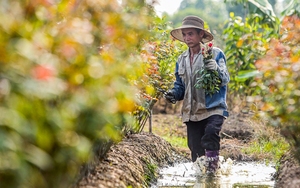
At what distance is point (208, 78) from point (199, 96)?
1.42ft

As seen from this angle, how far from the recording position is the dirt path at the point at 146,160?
4801 mm

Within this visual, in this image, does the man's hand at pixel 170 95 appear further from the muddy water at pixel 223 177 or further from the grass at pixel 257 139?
the grass at pixel 257 139

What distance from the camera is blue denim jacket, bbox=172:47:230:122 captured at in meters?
7.23

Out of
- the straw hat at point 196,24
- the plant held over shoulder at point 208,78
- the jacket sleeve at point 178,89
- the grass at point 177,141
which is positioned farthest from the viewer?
the grass at point 177,141

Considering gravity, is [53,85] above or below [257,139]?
below

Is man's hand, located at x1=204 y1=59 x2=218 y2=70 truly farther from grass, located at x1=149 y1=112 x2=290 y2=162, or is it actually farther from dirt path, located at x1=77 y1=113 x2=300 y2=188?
dirt path, located at x1=77 y1=113 x2=300 y2=188

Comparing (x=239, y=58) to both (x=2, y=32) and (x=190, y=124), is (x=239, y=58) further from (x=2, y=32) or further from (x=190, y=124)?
(x=2, y=32)

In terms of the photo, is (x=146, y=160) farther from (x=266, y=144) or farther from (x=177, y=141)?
(x=177, y=141)

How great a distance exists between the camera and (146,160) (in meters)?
6.77

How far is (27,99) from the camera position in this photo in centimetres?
249

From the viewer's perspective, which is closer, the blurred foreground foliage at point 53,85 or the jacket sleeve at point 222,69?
the blurred foreground foliage at point 53,85

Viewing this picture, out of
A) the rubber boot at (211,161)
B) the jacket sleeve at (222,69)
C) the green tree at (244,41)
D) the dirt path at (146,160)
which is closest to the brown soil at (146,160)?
the dirt path at (146,160)

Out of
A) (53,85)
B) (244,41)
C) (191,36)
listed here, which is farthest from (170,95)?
(244,41)

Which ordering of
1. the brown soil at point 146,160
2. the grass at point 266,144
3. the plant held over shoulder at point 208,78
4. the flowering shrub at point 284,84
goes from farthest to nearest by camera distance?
the grass at point 266,144
the plant held over shoulder at point 208,78
the brown soil at point 146,160
the flowering shrub at point 284,84
